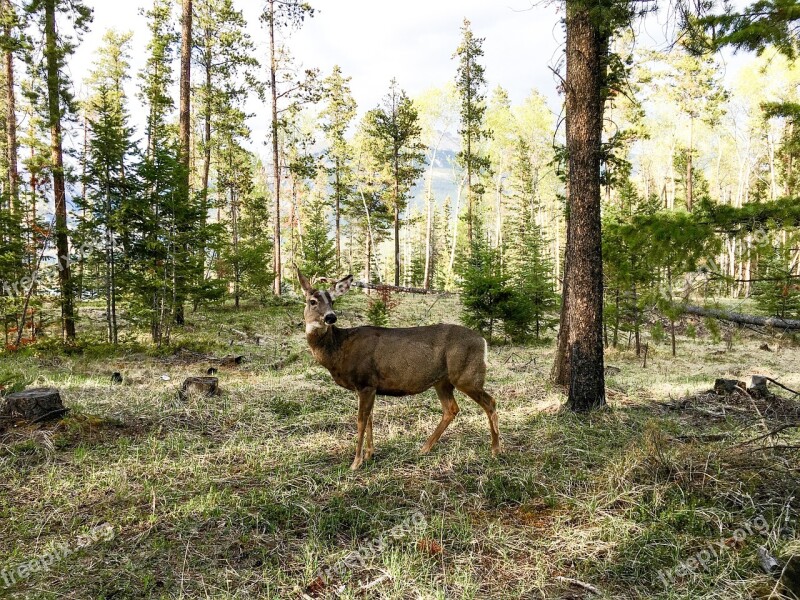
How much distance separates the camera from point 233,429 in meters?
6.84

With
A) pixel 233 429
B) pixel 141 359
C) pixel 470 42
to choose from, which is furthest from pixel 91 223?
pixel 470 42

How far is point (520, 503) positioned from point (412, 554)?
1378mm

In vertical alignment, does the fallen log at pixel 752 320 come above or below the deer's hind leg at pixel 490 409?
above

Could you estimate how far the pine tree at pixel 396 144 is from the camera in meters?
31.4

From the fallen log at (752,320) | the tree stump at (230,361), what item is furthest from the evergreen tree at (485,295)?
the fallen log at (752,320)

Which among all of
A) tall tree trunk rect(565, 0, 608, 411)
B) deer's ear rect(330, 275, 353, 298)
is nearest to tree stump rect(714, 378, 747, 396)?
tall tree trunk rect(565, 0, 608, 411)

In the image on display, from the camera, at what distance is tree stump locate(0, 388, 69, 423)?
20.9 feet

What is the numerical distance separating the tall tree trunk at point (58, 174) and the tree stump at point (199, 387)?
743 cm

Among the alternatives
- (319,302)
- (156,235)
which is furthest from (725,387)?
(156,235)

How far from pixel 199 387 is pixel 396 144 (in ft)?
89.2

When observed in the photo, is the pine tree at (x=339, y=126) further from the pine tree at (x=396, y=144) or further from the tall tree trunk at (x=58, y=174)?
the tall tree trunk at (x=58, y=174)

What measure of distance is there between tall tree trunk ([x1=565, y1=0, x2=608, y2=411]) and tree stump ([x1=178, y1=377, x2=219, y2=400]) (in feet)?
20.5

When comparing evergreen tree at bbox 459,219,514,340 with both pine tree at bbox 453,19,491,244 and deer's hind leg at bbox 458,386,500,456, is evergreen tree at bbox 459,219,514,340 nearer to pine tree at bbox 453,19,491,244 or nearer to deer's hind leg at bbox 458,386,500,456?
deer's hind leg at bbox 458,386,500,456

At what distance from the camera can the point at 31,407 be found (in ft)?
21.1
